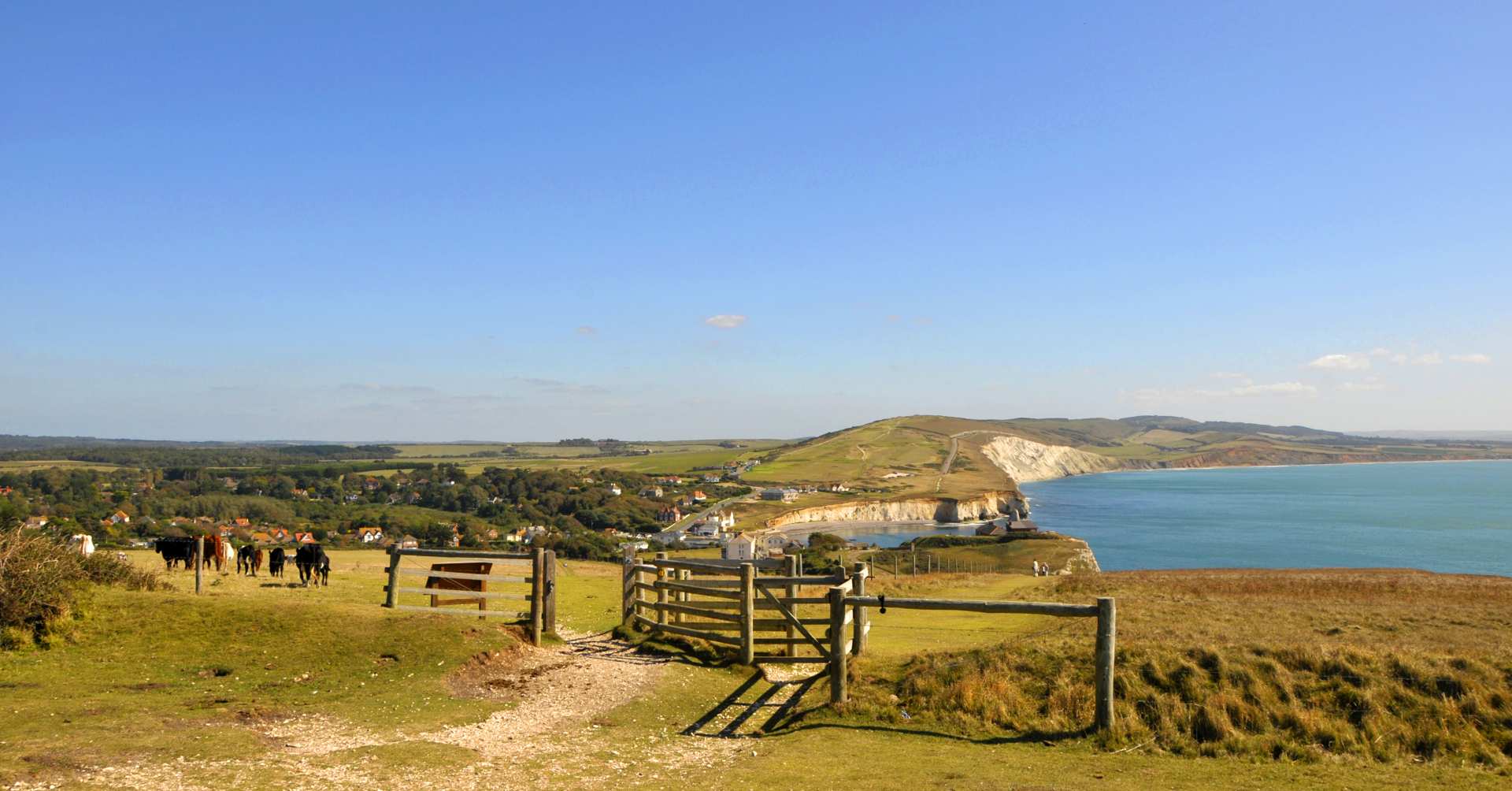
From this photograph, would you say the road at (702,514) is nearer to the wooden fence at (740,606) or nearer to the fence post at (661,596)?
the wooden fence at (740,606)

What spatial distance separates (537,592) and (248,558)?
510 inches

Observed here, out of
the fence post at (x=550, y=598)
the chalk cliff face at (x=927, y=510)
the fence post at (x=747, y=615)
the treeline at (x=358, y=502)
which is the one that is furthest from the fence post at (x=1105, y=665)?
Answer: the chalk cliff face at (x=927, y=510)

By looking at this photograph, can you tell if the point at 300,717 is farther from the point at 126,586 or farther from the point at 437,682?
the point at 126,586

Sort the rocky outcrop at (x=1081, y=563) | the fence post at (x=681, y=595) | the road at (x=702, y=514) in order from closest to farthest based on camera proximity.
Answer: the fence post at (x=681, y=595) < the rocky outcrop at (x=1081, y=563) < the road at (x=702, y=514)

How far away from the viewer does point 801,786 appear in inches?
341

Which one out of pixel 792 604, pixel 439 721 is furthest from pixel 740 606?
pixel 439 721

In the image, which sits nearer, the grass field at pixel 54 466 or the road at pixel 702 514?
the road at pixel 702 514

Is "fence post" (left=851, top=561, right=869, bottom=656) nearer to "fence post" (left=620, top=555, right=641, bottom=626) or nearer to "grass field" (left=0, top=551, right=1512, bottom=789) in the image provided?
"grass field" (left=0, top=551, right=1512, bottom=789)

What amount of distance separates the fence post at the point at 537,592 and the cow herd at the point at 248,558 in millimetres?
8589

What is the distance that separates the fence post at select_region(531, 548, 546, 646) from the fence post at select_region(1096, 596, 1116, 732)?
9043 millimetres

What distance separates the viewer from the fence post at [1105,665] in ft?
34.5

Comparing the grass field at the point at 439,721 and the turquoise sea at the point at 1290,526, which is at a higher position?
the grass field at the point at 439,721

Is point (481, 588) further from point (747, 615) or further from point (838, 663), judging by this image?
point (838, 663)

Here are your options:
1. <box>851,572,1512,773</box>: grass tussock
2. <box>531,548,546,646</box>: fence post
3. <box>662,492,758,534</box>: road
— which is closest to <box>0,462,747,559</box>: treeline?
<box>662,492,758,534</box>: road
